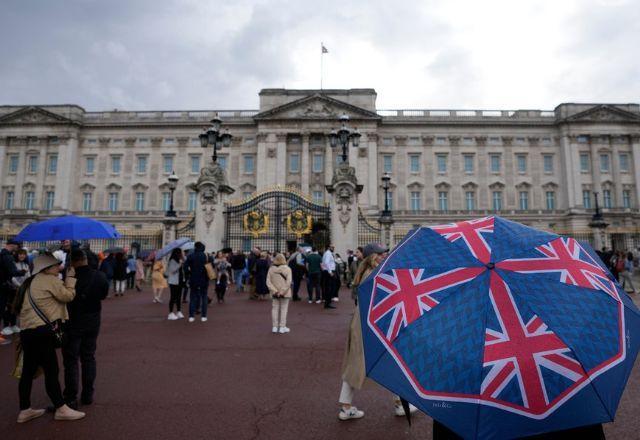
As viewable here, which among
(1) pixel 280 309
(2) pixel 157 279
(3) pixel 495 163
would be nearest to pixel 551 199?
(3) pixel 495 163

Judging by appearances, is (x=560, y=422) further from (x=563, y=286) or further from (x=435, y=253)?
(x=435, y=253)

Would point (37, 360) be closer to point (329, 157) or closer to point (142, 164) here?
point (329, 157)

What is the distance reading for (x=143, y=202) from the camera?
48.0m

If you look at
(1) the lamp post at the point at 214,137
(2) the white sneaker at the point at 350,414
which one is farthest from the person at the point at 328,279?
(1) the lamp post at the point at 214,137

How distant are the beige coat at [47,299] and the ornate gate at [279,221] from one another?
14439mm

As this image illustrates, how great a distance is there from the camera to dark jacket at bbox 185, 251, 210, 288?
9.16 m

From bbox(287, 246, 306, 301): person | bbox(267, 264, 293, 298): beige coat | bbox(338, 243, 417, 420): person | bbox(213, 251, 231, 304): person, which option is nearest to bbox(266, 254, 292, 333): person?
bbox(267, 264, 293, 298): beige coat

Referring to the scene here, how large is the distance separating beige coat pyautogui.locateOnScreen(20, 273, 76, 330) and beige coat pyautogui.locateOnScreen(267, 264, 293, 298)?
4.01 m

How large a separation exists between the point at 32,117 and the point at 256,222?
44.5m

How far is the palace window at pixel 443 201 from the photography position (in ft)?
156

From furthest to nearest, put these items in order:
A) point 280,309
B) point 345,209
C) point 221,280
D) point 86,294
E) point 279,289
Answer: point 345,209
point 221,280
point 280,309
point 279,289
point 86,294

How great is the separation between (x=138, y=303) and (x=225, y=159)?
122 ft

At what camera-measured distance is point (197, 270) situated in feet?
30.1

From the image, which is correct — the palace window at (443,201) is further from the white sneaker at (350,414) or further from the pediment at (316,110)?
the white sneaker at (350,414)
